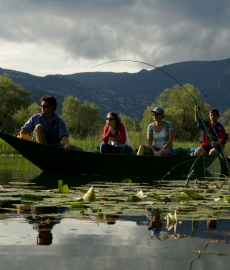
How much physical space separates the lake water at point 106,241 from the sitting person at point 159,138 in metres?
5.12

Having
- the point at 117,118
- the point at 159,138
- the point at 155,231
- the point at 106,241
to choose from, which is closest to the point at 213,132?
the point at 159,138

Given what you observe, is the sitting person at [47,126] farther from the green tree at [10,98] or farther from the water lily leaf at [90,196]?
the green tree at [10,98]

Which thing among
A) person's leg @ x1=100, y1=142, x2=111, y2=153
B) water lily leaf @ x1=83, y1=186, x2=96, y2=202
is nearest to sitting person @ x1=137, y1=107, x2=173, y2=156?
person's leg @ x1=100, y1=142, x2=111, y2=153

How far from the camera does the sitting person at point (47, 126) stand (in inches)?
287

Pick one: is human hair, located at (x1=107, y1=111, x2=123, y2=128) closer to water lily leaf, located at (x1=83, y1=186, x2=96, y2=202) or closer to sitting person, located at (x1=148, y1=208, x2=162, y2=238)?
water lily leaf, located at (x1=83, y1=186, x2=96, y2=202)

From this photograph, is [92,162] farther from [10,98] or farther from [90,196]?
[10,98]

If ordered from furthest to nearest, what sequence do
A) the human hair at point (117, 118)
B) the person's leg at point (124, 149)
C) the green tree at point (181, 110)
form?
the green tree at point (181, 110) < the person's leg at point (124, 149) < the human hair at point (117, 118)

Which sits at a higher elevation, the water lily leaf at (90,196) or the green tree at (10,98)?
the green tree at (10,98)

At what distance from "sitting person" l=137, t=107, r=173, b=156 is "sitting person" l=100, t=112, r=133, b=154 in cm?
32

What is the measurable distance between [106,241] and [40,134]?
17.4 feet

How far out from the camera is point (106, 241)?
2.23 meters

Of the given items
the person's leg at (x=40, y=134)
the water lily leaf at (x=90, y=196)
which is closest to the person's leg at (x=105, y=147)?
the person's leg at (x=40, y=134)

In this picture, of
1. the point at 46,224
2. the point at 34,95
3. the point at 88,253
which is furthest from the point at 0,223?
the point at 34,95

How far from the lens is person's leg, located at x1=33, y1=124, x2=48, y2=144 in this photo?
24.2 feet
